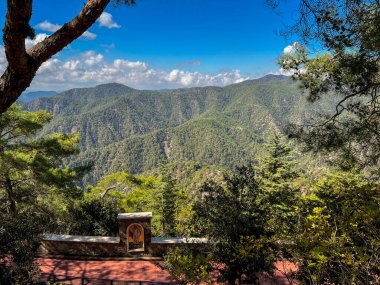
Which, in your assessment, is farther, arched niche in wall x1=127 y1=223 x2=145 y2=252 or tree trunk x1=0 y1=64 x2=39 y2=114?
arched niche in wall x1=127 y1=223 x2=145 y2=252

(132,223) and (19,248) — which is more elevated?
(19,248)

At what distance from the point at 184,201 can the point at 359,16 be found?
21.9 meters

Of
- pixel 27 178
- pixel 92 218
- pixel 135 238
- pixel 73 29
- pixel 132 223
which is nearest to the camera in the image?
pixel 73 29

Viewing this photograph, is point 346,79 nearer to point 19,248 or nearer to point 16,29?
point 16,29

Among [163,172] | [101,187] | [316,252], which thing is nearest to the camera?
[316,252]

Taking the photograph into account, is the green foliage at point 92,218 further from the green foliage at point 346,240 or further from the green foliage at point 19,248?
the green foliage at point 346,240

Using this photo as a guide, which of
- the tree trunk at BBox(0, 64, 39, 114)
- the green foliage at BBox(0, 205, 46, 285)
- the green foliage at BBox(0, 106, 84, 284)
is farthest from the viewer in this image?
the green foliage at BBox(0, 106, 84, 284)

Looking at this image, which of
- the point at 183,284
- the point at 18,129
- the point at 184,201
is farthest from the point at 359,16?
the point at 184,201

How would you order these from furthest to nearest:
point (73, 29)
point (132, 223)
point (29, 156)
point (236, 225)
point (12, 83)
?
point (29, 156), point (132, 223), point (236, 225), point (73, 29), point (12, 83)

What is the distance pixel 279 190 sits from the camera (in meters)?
15.1

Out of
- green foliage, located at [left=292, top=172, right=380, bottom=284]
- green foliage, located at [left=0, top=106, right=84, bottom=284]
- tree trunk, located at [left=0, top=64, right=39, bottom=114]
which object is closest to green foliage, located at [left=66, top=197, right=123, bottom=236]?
green foliage, located at [left=0, top=106, right=84, bottom=284]

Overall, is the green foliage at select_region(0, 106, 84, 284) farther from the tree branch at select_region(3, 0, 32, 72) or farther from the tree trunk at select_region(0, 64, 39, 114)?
the tree branch at select_region(3, 0, 32, 72)

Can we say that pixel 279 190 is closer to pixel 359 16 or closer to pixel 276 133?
pixel 276 133

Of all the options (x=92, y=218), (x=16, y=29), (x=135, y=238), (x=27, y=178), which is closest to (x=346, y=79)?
(x=16, y=29)
